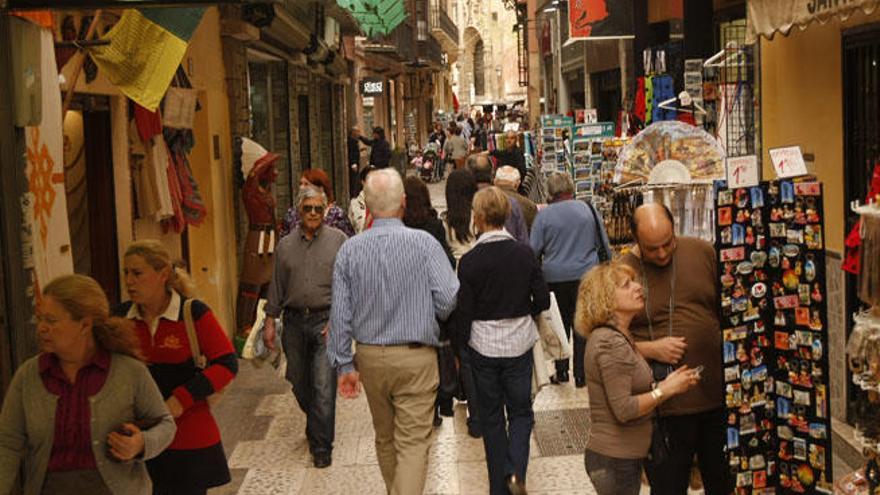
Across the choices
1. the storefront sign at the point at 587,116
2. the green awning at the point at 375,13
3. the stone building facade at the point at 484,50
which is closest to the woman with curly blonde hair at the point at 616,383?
the green awning at the point at 375,13

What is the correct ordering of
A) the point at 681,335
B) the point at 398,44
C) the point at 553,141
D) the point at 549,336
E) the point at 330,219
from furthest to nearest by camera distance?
the point at 398,44 → the point at 553,141 → the point at 330,219 → the point at 549,336 → the point at 681,335

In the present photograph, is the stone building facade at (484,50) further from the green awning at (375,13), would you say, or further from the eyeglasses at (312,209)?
the eyeglasses at (312,209)

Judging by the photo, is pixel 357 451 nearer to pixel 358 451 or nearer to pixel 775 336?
pixel 358 451

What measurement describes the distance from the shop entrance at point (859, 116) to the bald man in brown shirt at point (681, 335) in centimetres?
283

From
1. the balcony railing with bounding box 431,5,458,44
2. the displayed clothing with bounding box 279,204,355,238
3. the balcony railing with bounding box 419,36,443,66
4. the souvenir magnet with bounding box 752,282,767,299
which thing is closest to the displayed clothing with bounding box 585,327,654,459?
the souvenir magnet with bounding box 752,282,767,299

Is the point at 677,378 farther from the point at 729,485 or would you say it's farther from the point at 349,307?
the point at 349,307

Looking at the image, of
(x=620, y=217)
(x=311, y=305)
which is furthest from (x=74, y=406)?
(x=620, y=217)

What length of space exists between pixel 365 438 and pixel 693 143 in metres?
3.31

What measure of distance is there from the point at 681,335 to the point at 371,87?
988 inches

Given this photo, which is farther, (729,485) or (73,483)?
(729,485)

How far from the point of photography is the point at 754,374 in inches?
231

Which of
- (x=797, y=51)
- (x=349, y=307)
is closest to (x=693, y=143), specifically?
(x=797, y=51)

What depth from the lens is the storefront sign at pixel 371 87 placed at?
30.1 m

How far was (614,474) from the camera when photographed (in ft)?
16.7
